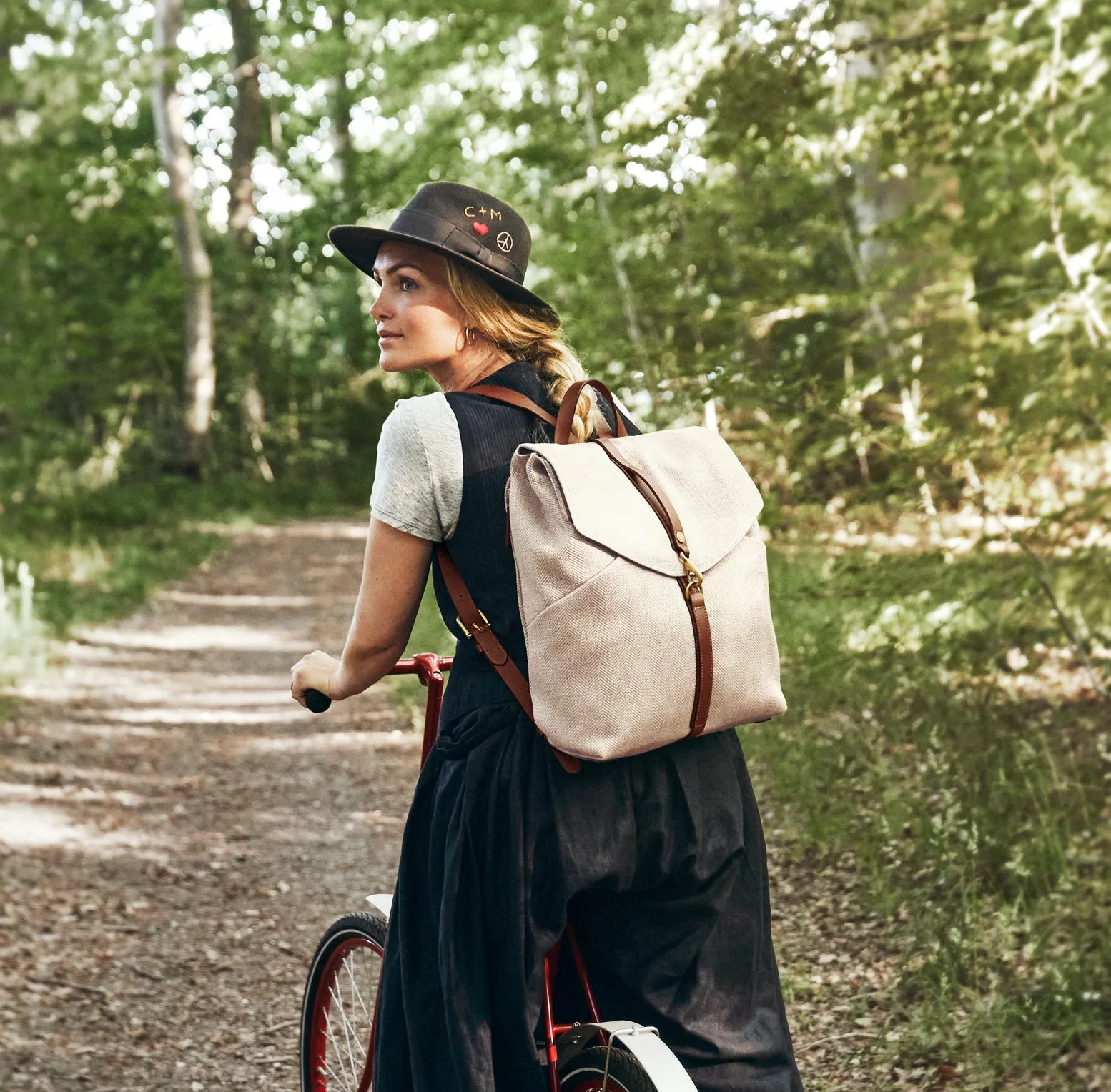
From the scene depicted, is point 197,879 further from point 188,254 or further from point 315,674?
point 188,254

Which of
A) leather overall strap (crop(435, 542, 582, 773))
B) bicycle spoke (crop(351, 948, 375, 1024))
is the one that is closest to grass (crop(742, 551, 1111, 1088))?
bicycle spoke (crop(351, 948, 375, 1024))

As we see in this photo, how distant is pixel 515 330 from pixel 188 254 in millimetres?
20530

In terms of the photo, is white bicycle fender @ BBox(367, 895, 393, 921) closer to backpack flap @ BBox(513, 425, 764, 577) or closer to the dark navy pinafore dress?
the dark navy pinafore dress

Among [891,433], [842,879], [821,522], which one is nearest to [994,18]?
[891,433]

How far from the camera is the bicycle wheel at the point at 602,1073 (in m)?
1.86

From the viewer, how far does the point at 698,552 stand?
6.31 feet

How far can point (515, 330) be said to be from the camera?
7.27 feet

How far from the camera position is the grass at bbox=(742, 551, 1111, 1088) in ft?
11.5

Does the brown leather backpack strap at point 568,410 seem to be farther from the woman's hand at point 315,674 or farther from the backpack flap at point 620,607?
the woman's hand at point 315,674

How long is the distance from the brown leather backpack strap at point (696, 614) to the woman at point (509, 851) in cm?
14

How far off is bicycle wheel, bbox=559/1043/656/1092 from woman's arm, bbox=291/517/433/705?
674 millimetres

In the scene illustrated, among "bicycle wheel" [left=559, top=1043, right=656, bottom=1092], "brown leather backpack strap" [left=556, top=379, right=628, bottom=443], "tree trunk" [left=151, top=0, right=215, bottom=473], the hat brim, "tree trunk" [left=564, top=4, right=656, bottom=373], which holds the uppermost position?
"tree trunk" [left=151, top=0, right=215, bottom=473]

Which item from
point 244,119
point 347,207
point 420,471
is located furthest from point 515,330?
point 347,207

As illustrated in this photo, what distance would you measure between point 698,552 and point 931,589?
291 cm
